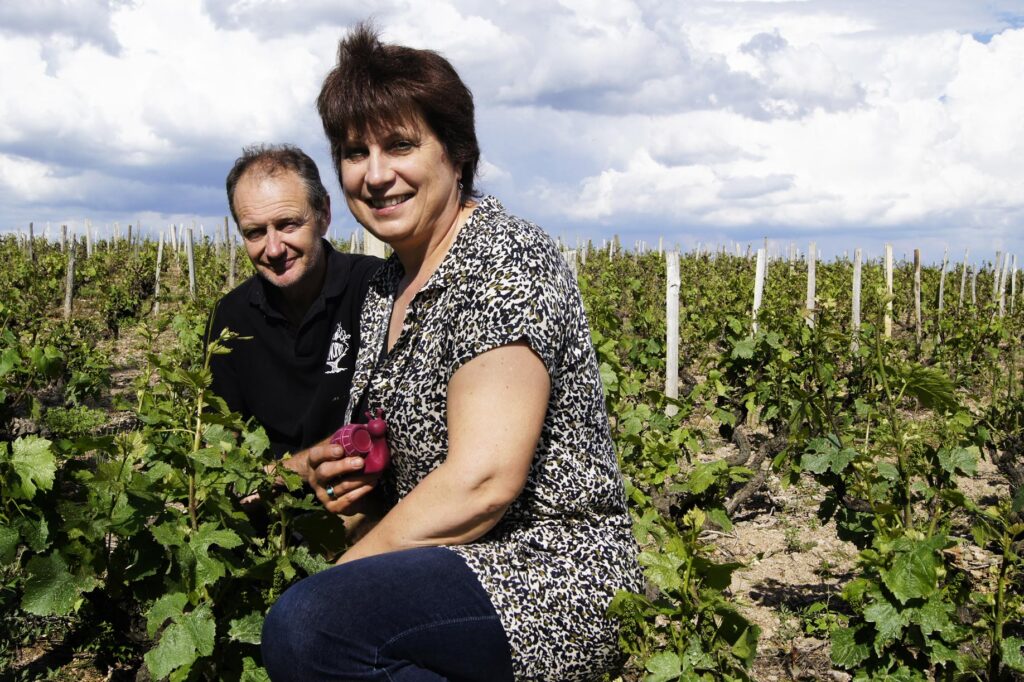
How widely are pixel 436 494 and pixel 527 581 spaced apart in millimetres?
241

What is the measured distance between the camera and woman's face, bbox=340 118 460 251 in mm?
1943

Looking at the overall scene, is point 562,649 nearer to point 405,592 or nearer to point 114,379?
point 405,592

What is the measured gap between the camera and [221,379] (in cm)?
282

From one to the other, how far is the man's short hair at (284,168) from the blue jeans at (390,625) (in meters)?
1.55

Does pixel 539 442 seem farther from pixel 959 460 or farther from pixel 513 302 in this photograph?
pixel 959 460

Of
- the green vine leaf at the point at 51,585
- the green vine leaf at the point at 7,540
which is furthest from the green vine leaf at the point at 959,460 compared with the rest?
the green vine leaf at the point at 7,540

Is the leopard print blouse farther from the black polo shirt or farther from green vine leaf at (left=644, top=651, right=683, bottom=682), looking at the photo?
the black polo shirt

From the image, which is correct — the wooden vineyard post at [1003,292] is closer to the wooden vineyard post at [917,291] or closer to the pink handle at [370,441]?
the wooden vineyard post at [917,291]

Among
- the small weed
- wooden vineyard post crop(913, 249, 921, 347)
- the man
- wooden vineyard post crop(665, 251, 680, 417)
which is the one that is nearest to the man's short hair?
the man

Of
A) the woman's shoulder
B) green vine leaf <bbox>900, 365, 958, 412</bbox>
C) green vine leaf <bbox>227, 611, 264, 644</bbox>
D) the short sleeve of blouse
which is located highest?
the woman's shoulder

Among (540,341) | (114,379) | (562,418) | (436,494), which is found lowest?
(114,379)

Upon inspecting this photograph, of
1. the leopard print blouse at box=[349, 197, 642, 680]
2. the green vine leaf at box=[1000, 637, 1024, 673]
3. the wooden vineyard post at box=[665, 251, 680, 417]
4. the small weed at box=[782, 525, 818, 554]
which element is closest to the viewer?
the leopard print blouse at box=[349, 197, 642, 680]

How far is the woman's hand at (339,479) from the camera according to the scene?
1927 millimetres

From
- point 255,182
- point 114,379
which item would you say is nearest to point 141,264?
point 114,379
